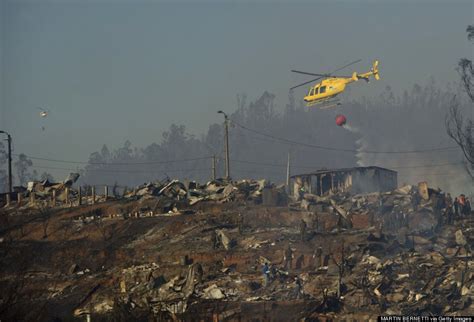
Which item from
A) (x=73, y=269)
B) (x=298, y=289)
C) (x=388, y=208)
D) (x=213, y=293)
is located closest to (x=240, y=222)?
(x=73, y=269)

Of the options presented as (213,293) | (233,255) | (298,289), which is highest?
(233,255)

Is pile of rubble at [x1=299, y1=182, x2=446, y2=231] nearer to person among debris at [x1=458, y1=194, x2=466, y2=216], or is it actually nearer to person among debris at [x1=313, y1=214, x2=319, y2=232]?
person among debris at [x1=458, y1=194, x2=466, y2=216]

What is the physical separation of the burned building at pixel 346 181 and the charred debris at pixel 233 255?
4.59 ft

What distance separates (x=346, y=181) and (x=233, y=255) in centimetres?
2103

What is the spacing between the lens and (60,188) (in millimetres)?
51844

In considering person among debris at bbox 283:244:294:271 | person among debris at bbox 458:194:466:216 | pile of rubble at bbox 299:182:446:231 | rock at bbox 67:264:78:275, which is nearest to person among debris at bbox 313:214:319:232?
pile of rubble at bbox 299:182:446:231

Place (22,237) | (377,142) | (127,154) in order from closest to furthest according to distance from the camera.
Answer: (22,237) → (377,142) → (127,154)

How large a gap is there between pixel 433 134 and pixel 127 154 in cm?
7264

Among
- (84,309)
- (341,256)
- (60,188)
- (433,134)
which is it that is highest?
(433,134)

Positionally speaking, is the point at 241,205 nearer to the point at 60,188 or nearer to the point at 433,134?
the point at 60,188

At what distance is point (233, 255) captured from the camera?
109ft

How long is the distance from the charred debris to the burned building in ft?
4.59

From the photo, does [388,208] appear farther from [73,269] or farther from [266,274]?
[73,269]

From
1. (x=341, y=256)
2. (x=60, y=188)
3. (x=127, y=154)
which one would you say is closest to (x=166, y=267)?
(x=341, y=256)
